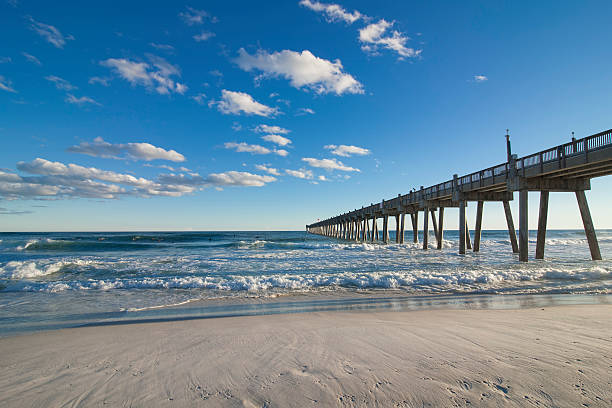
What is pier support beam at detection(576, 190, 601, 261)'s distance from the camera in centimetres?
1614

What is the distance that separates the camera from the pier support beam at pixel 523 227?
1657cm

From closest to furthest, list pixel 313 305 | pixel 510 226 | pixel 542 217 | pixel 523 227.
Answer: pixel 313 305 → pixel 523 227 → pixel 542 217 → pixel 510 226

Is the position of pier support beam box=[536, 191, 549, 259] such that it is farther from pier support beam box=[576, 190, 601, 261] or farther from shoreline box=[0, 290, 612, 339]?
shoreline box=[0, 290, 612, 339]

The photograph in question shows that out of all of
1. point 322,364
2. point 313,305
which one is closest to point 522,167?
point 313,305

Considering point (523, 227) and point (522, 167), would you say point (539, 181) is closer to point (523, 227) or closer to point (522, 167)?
point (522, 167)

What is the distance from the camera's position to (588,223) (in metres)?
16.2

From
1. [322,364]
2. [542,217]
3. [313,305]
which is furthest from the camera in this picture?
[542,217]

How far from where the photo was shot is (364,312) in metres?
6.36

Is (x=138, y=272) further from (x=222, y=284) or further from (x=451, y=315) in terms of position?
(x=451, y=315)

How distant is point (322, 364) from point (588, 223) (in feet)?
66.2

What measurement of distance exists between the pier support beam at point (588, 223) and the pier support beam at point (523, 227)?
2.66 metres

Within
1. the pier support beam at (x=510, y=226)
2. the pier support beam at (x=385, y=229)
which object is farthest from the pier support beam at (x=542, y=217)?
the pier support beam at (x=385, y=229)

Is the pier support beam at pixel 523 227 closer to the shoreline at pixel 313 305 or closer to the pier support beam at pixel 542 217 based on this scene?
the pier support beam at pixel 542 217

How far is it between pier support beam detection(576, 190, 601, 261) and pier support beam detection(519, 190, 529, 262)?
105 inches
